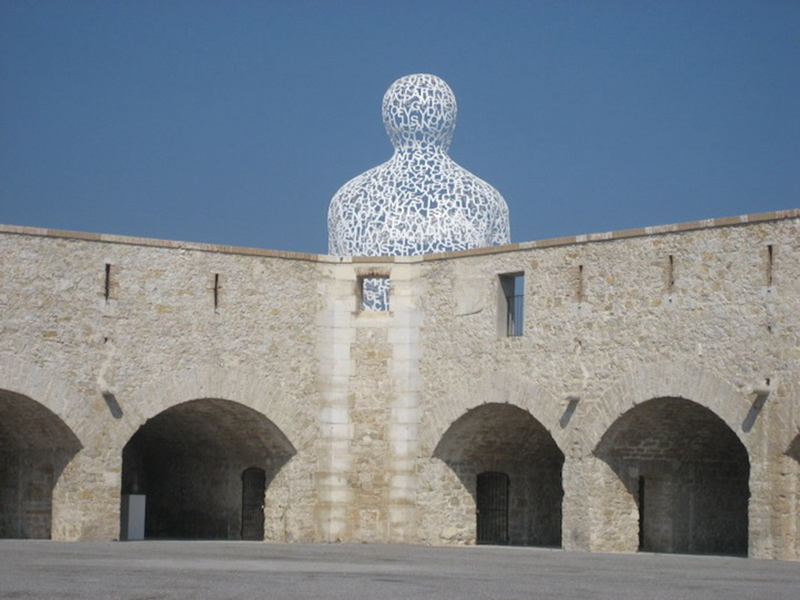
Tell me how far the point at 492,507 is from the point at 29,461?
6.62 m

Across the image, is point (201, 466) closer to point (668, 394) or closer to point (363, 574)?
point (668, 394)

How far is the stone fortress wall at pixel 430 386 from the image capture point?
18.1 m

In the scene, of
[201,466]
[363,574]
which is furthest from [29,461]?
[363,574]

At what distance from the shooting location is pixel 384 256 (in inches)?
856

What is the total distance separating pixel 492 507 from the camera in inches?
875

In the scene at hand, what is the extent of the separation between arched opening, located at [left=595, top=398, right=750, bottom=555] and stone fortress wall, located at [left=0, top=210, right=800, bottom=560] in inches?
1.3

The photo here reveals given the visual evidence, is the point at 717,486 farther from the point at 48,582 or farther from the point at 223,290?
the point at 48,582

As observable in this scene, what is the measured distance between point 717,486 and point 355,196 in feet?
21.6

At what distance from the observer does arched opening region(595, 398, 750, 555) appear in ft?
63.7

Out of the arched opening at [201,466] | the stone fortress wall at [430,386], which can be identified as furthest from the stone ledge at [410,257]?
the arched opening at [201,466]

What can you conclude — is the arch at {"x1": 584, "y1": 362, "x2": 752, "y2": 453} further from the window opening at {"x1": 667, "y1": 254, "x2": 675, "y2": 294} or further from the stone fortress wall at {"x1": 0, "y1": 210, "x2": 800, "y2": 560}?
the window opening at {"x1": 667, "y1": 254, "x2": 675, "y2": 294}

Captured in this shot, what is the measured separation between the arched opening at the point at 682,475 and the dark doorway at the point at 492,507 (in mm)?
2359

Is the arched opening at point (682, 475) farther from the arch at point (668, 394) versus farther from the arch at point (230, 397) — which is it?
the arch at point (230, 397)

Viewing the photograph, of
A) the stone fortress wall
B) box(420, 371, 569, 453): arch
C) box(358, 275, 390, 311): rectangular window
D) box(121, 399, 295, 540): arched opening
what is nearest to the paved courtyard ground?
the stone fortress wall
